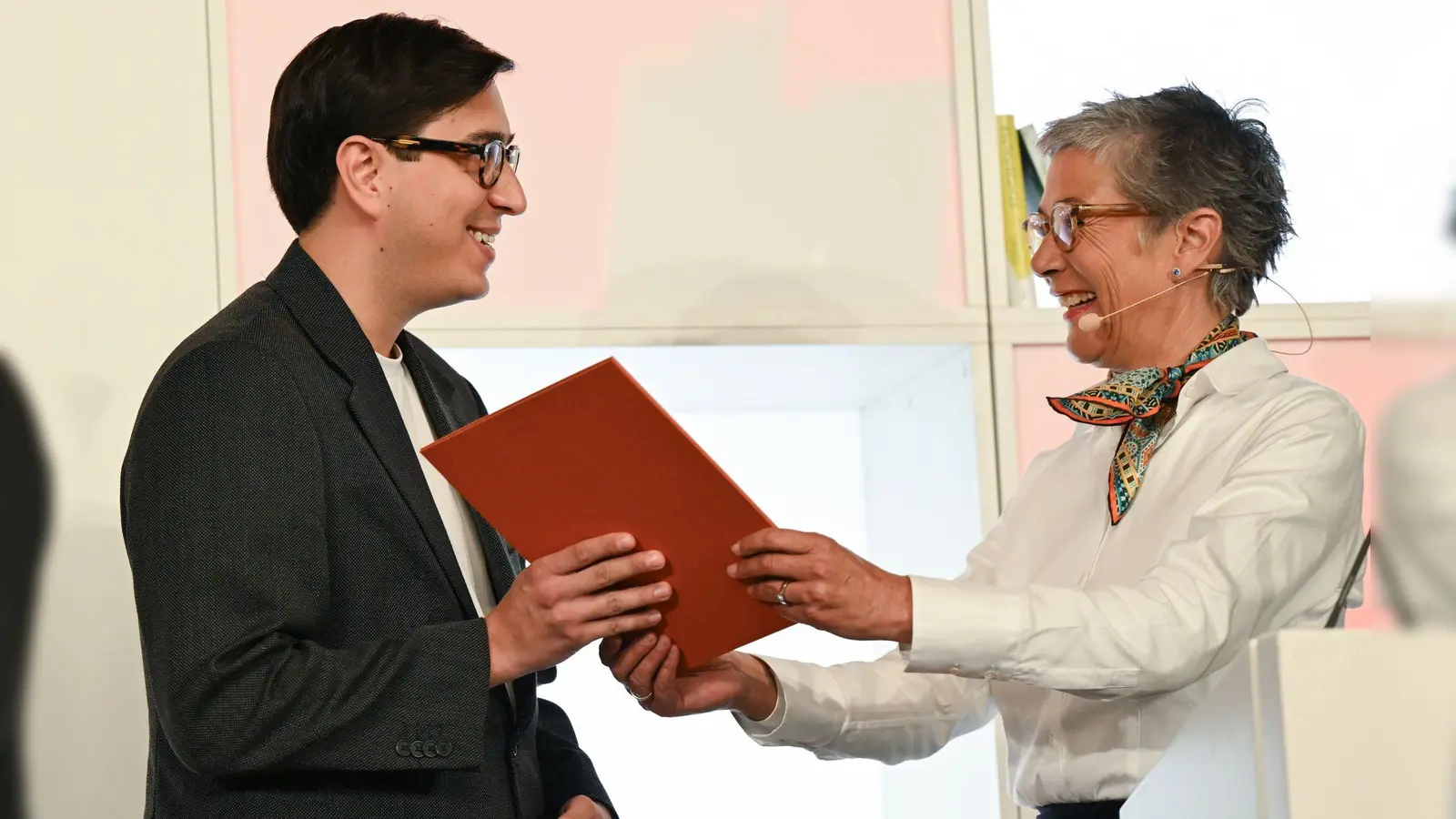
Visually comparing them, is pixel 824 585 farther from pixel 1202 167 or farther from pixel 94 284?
pixel 94 284

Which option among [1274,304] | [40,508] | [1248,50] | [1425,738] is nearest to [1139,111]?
[1274,304]

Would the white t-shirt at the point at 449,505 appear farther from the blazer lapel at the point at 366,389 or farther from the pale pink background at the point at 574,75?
the pale pink background at the point at 574,75

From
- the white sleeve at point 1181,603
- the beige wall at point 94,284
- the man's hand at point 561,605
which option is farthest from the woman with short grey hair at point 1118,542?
the beige wall at point 94,284

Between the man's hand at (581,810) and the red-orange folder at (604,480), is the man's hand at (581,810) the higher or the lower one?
the lower one

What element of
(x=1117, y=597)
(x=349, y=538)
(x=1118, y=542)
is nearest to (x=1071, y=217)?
(x=1118, y=542)

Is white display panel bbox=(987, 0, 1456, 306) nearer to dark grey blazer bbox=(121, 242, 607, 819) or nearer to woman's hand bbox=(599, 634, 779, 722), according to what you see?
woman's hand bbox=(599, 634, 779, 722)

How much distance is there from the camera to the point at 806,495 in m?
3.17

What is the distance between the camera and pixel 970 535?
2654 millimetres

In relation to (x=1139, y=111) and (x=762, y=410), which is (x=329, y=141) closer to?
(x=1139, y=111)

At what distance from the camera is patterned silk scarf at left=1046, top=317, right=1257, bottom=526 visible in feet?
6.68

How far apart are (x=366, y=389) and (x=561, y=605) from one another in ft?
1.15

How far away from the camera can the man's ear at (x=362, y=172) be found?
1822 mm

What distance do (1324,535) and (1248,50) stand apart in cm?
138

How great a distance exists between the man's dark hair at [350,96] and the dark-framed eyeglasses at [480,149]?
11 mm
